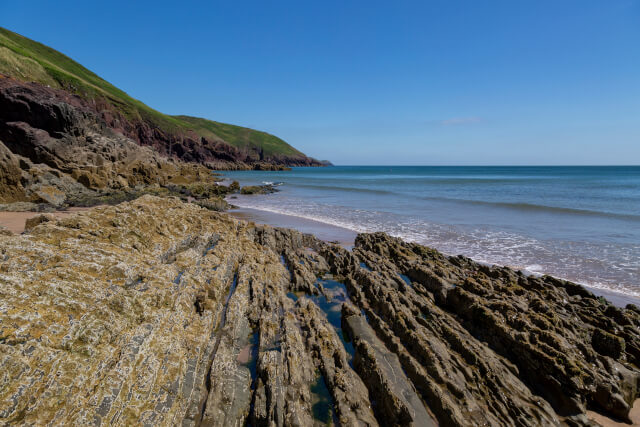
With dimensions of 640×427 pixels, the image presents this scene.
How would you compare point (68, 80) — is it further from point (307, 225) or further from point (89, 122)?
point (307, 225)

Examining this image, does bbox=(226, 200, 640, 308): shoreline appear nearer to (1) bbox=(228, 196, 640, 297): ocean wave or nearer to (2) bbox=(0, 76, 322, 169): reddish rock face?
(1) bbox=(228, 196, 640, 297): ocean wave

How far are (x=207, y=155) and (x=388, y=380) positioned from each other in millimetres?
144463

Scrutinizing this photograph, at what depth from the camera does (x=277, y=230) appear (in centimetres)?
1741

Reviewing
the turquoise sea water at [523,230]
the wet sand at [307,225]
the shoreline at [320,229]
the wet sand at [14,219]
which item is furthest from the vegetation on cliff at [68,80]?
the turquoise sea water at [523,230]

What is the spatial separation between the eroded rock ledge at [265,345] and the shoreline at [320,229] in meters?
2.30

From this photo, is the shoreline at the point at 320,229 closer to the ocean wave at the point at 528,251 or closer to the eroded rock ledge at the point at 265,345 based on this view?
the ocean wave at the point at 528,251

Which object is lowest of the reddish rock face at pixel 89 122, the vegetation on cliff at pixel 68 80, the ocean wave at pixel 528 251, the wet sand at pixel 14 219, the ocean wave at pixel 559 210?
the ocean wave at pixel 528 251

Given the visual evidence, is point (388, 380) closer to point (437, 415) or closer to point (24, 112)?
point (437, 415)

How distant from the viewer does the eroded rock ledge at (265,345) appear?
4707 millimetres

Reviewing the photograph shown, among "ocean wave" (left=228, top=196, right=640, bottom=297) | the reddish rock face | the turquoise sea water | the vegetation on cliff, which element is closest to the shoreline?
"ocean wave" (left=228, top=196, right=640, bottom=297)

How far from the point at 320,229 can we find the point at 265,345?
53.5ft

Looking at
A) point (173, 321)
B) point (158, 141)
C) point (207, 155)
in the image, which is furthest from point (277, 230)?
point (207, 155)

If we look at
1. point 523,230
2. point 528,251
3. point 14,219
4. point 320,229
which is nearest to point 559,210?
point 523,230

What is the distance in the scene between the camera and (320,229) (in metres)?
23.6
